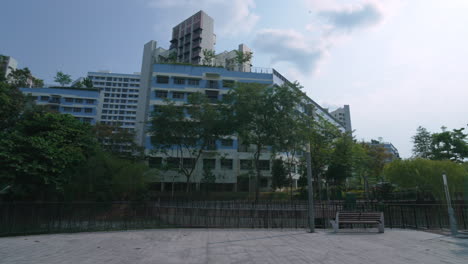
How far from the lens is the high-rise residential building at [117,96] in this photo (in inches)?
3949

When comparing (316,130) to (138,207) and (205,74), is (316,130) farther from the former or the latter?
(138,207)

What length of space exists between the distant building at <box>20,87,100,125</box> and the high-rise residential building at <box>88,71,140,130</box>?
132 feet

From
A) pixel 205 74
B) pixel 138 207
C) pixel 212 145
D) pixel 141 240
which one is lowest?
pixel 141 240

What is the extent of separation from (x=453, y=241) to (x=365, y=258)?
441 centimetres

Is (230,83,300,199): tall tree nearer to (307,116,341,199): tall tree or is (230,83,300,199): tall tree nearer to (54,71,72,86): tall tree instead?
(307,116,341,199): tall tree

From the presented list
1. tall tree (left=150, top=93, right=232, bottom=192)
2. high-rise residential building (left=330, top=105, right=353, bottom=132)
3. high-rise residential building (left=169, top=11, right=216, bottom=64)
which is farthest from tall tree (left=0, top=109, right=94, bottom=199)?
high-rise residential building (left=330, top=105, right=353, bottom=132)

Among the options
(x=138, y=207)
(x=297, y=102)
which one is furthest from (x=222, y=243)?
(x=297, y=102)

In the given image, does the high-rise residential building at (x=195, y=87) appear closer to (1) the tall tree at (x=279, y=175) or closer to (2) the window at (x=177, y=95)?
(2) the window at (x=177, y=95)

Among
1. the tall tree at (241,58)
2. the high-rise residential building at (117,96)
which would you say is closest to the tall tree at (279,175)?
the tall tree at (241,58)

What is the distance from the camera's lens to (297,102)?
2981 centimetres

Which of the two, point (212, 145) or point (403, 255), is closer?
point (403, 255)

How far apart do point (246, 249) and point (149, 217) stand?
310 inches

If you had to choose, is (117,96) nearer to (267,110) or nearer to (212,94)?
(212,94)

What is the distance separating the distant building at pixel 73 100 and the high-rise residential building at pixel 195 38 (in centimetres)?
2239
